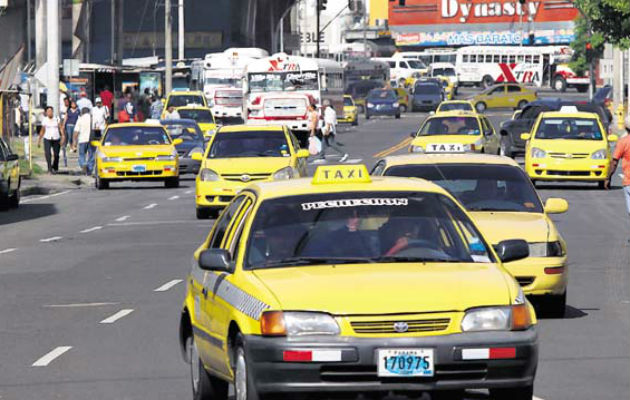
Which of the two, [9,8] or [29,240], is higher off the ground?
[9,8]

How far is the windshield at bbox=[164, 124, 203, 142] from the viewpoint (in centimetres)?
4566

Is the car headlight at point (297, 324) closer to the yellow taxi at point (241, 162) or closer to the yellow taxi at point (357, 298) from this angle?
the yellow taxi at point (357, 298)

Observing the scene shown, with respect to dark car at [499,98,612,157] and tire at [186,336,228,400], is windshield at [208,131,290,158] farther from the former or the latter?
tire at [186,336,228,400]

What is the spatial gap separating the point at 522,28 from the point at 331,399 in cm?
16247

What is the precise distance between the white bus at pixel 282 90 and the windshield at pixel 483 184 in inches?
1677

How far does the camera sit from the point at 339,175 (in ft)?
33.3

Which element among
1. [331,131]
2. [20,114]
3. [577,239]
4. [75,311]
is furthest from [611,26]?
[75,311]

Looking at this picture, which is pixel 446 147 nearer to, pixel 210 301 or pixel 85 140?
pixel 85 140

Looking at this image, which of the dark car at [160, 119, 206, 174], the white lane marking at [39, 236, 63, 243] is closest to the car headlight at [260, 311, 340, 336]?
the white lane marking at [39, 236, 63, 243]

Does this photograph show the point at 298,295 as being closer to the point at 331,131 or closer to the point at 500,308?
the point at 500,308

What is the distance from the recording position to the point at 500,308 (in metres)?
8.73

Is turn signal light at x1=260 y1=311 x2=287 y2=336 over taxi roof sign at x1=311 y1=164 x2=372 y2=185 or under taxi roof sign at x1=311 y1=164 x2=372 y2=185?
under

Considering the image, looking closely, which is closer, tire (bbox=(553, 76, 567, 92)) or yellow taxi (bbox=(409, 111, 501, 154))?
yellow taxi (bbox=(409, 111, 501, 154))

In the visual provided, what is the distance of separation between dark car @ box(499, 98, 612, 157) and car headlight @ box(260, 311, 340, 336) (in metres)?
39.6
